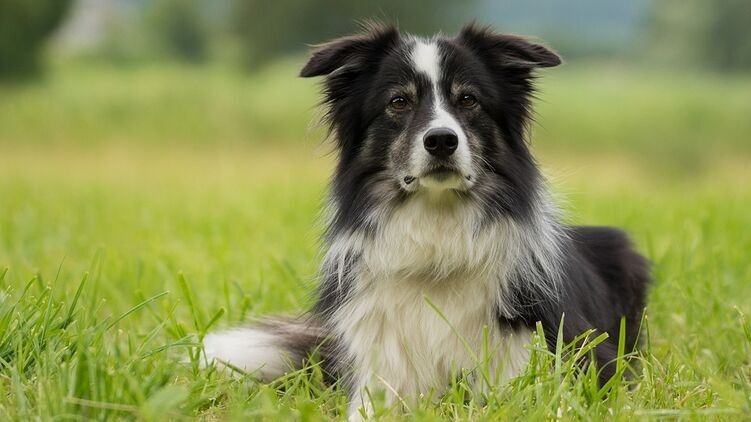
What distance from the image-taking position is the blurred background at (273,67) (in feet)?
69.8

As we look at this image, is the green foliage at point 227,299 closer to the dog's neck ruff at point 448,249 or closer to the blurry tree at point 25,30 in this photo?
the dog's neck ruff at point 448,249

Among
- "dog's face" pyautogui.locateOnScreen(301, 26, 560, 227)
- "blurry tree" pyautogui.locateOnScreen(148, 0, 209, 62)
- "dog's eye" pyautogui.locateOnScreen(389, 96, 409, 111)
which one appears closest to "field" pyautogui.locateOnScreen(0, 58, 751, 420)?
"dog's face" pyautogui.locateOnScreen(301, 26, 560, 227)

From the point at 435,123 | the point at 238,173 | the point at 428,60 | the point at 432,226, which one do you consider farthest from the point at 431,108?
the point at 238,173

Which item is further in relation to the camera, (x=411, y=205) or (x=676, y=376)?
(x=411, y=205)

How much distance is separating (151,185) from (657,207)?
714 centimetres

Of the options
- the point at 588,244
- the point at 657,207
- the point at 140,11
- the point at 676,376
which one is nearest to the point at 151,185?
the point at 657,207

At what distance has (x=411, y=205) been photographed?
4.18 meters

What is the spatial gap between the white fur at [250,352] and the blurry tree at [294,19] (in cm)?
1850

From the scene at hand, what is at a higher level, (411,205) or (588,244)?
(411,205)

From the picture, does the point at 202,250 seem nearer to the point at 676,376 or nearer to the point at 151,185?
the point at 676,376

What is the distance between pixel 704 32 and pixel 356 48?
20990 millimetres

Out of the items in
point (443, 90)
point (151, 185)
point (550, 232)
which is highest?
point (443, 90)

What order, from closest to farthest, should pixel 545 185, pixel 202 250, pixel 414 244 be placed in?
1. pixel 414 244
2. pixel 545 185
3. pixel 202 250

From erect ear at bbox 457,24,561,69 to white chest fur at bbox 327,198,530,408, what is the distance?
0.73 meters
